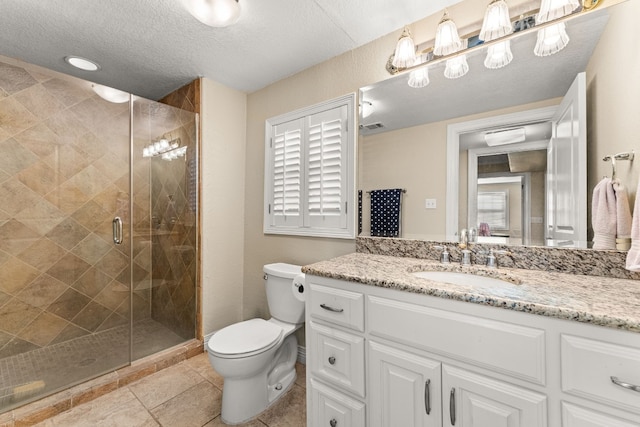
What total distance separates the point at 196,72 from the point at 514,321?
99.5 inches

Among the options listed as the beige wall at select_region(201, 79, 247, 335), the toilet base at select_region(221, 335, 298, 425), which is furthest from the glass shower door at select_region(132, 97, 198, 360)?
the toilet base at select_region(221, 335, 298, 425)

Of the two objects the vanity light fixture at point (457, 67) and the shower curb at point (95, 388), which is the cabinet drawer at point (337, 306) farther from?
the shower curb at point (95, 388)

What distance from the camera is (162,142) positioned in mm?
2281

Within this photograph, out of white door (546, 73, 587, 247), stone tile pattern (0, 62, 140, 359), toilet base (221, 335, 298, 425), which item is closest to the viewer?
white door (546, 73, 587, 247)

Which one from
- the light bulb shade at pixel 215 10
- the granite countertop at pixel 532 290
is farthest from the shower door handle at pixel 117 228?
the granite countertop at pixel 532 290

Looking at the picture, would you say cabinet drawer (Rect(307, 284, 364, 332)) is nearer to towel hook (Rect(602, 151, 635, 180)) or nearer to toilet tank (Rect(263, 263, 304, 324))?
toilet tank (Rect(263, 263, 304, 324))

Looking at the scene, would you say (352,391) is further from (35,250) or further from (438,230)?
(35,250)

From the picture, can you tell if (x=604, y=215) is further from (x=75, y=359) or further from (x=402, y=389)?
(x=75, y=359)

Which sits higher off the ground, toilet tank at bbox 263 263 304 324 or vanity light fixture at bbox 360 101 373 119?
vanity light fixture at bbox 360 101 373 119

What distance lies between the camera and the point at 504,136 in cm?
134

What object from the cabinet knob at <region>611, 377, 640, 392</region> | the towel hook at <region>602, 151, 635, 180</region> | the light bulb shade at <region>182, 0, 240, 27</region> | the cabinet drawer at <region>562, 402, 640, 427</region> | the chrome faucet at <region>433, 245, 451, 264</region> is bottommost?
the cabinet drawer at <region>562, 402, 640, 427</region>

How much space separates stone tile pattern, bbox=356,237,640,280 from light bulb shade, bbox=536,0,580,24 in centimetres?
103

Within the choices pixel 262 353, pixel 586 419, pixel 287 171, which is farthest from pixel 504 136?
pixel 262 353

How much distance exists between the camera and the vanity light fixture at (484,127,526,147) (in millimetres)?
1308
